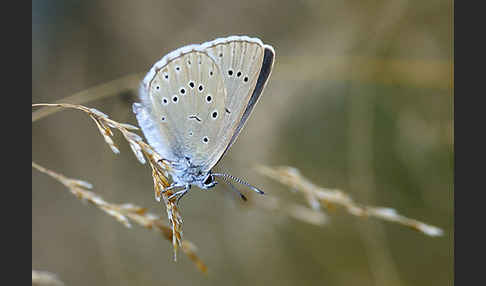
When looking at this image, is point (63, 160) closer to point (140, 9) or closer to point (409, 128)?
point (140, 9)

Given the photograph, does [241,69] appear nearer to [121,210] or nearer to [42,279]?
[121,210]

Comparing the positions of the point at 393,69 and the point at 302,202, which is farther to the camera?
the point at 302,202

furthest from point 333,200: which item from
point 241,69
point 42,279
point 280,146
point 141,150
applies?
point 280,146

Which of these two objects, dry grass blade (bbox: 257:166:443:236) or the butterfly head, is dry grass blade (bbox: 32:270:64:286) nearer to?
the butterfly head

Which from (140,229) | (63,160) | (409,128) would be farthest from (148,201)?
(409,128)

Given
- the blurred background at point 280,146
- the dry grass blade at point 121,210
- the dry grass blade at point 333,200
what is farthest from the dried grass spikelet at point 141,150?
the blurred background at point 280,146

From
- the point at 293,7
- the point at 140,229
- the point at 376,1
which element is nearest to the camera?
the point at 376,1
